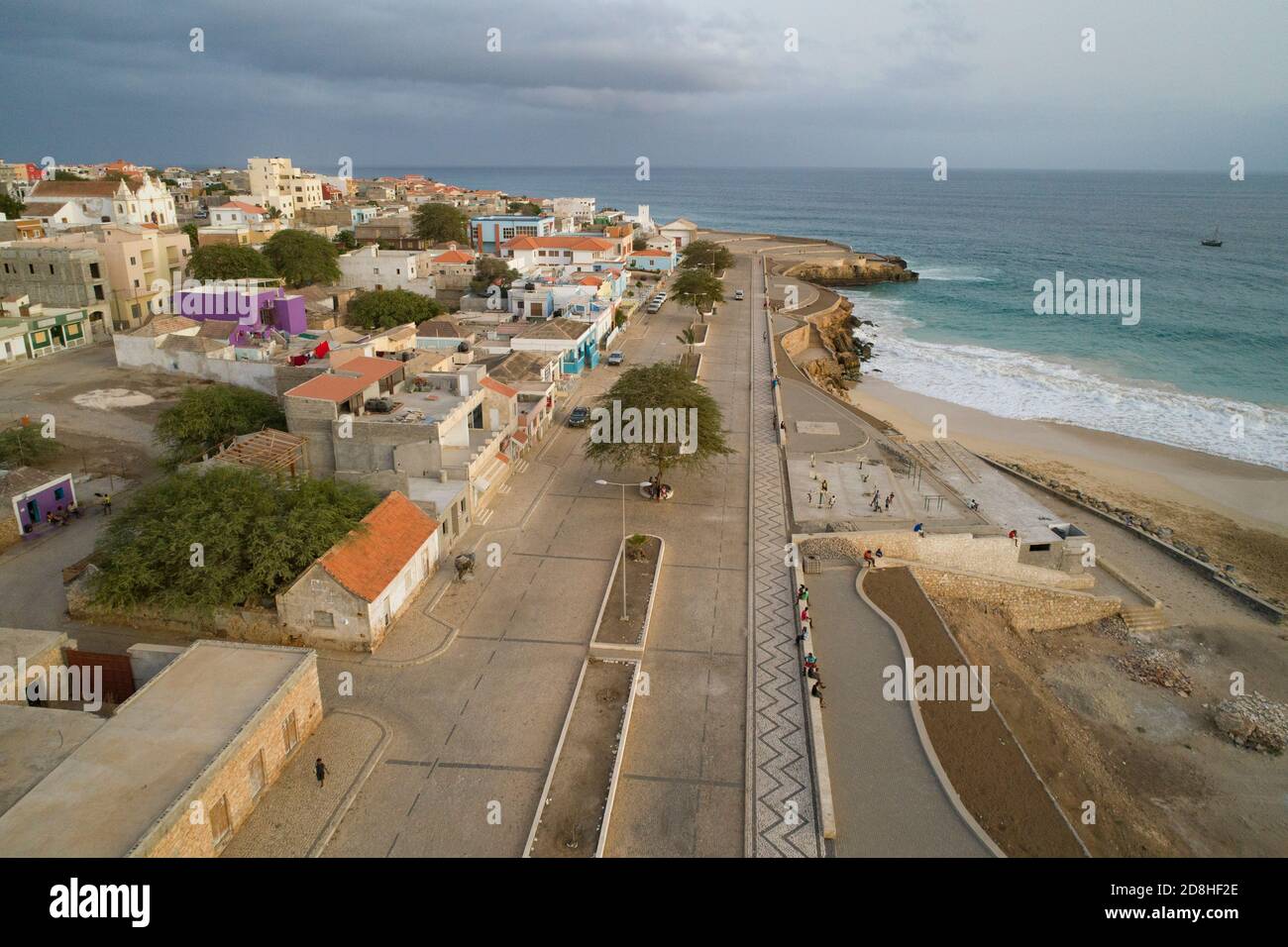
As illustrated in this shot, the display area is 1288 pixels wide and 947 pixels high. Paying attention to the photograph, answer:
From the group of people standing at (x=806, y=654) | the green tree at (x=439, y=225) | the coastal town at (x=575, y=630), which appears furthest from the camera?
the green tree at (x=439, y=225)

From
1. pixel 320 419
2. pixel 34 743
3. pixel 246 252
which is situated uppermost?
pixel 246 252

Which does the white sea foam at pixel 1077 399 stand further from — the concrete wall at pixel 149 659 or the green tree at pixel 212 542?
the concrete wall at pixel 149 659

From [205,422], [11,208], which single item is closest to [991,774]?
[205,422]

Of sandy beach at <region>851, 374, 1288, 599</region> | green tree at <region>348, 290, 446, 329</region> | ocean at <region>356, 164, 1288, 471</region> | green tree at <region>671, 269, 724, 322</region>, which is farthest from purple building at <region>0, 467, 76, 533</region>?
ocean at <region>356, 164, 1288, 471</region>

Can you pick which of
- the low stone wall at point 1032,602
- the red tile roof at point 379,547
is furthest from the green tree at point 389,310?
the low stone wall at point 1032,602

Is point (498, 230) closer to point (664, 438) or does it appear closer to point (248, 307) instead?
point (248, 307)
